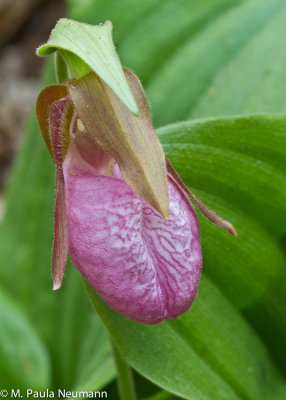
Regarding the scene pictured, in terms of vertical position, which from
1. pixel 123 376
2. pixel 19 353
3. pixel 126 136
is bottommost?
pixel 19 353

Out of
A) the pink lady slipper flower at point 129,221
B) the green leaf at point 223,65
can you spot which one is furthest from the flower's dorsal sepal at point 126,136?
A: the green leaf at point 223,65

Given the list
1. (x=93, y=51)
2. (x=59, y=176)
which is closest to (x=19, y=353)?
(x=59, y=176)

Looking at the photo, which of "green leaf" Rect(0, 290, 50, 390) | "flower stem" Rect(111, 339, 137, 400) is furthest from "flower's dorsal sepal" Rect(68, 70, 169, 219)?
"green leaf" Rect(0, 290, 50, 390)

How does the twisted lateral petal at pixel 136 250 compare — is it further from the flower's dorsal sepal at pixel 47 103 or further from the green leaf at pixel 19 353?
the green leaf at pixel 19 353

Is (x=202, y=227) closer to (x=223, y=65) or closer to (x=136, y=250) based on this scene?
(x=136, y=250)

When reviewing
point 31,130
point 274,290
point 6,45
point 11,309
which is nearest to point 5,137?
point 6,45

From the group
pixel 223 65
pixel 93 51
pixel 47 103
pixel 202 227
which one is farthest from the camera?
pixel 223 65
